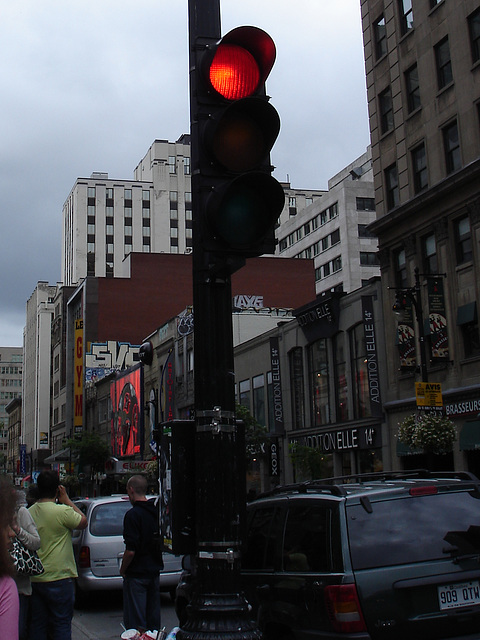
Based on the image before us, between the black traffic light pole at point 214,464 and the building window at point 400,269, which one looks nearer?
the black traffic light pole at point 214,464

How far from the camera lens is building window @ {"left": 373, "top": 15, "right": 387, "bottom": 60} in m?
33.3

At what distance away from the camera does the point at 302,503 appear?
6648 mm

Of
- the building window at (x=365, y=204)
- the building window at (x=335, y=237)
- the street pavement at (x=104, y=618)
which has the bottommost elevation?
the street pavement at (x=104, y=618)

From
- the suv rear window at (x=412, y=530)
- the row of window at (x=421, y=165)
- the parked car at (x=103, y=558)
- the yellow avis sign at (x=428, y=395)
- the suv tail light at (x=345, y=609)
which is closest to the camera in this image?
the suv tail light at (x=345, y=609)

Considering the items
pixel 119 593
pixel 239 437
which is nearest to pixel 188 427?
pixel 239 437

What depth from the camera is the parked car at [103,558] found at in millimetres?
12891

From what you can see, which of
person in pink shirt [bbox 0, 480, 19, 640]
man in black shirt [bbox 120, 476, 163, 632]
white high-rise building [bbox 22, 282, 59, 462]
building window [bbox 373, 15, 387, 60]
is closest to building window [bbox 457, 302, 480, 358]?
building window [bbox 373, 15, 387, 60]

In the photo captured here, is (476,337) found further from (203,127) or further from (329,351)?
(203,127)

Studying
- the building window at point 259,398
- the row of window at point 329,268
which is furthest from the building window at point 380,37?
the row of window at point 329,268

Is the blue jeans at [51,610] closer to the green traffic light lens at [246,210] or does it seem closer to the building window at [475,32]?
the green traffic light lens at [246,210]

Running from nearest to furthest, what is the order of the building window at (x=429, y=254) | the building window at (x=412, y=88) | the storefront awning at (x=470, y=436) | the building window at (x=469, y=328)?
the storefront awning at (x=470, y=436) < the building window at (x=469, y=328) < the building window at (x=429, y=254) < the building window at (x=412, y=88)

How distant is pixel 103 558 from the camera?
13031 mm

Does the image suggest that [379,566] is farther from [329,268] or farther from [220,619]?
[329,268]

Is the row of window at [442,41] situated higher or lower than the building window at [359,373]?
higher
